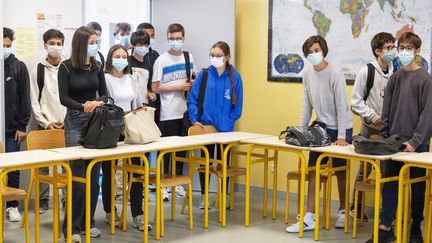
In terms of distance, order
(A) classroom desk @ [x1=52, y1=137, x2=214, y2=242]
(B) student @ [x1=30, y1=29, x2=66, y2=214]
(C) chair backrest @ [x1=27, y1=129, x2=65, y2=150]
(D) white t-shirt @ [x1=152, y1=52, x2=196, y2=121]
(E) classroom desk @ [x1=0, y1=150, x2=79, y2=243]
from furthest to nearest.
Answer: (D) white t-shirt @ [x1=152, y1=52, x2=196, y2=121] → (B) student @ [x1=30, y1=29, x2=66, y2=214] → (C) chair backrest @ [x1=27, y1=129, x2=65, y2=150] → (A) classroom desk @ [x1=52, y1=137, x2=214, y2=242] → (E) classroom desk @ [x1=0, y1=150, x2=79, y2=243]

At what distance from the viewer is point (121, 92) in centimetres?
546

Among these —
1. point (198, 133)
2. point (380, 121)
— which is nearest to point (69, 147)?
point (198, 133)

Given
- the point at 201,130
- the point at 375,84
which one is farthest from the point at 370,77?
the point at 201,130

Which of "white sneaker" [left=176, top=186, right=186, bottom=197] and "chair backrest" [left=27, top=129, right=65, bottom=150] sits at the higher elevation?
"chair backrest" [left=27, top=129, right=65, bottom=150]

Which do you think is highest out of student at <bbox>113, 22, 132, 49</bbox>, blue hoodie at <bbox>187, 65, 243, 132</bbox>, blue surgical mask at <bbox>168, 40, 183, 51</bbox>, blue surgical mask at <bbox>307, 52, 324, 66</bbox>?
student at <bbox>113, 22, 132, 49</bbox>

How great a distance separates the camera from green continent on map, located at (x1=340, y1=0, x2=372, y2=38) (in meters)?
6.15

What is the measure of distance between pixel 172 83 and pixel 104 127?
1.91 meters

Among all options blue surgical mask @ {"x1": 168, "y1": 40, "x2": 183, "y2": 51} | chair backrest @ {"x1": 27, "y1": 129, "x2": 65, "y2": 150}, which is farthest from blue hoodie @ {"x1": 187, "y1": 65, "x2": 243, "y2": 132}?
chair backrest @ {"x1": 27, "y1": 129, "x2": 65, "y2": 150}

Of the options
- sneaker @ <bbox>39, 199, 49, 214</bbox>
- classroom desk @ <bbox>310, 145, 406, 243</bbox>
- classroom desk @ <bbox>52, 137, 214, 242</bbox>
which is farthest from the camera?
sneaker @ <bbox>39, 199, 49, 214</bbox>

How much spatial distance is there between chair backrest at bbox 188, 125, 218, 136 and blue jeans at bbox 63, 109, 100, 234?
1177 millimetres

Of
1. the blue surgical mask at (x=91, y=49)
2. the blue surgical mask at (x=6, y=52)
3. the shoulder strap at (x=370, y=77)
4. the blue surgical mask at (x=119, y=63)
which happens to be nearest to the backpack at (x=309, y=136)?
the shoulder strap at (x=370, y=77)

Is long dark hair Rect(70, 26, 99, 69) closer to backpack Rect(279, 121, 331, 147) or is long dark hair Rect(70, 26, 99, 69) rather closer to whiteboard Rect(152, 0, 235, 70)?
backpack Rect(279, 121, 331, 147)

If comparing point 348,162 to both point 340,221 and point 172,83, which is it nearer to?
point 340,221

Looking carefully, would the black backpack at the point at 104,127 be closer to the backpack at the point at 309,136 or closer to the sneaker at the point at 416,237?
the backpack at the point at 309,136
